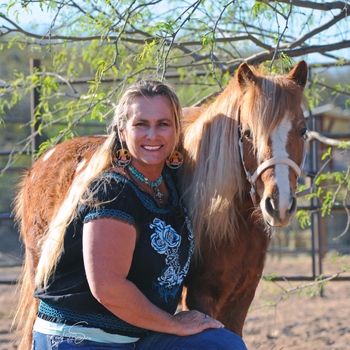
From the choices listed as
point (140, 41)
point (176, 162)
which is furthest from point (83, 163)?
point (140, 41)

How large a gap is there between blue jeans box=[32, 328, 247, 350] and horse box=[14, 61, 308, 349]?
386 millimetres

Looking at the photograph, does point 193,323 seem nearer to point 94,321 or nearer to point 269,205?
point 94,321

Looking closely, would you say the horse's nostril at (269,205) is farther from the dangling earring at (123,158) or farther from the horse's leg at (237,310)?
the horse's leg at (237,310)

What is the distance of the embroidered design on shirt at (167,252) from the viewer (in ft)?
7.21

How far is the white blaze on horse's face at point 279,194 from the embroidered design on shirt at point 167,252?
340 millimetres

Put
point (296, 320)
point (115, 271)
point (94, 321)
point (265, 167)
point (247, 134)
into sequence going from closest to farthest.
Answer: point (115, 271) → point (94, 321) → point (265, 167) → point (247, 134) → point (296, 320)

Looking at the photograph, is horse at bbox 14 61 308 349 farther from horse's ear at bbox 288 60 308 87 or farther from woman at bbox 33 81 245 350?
woman at bbox 33 81 245 350

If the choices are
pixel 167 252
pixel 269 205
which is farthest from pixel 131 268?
pixel 269 205

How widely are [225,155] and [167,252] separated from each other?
50 cm

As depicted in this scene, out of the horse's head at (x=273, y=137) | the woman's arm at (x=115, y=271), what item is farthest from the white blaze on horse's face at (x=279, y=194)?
the woman's arm at (x=115, y=271)

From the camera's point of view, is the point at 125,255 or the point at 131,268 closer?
the point at 125,255

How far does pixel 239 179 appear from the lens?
249cm

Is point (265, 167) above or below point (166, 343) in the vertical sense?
above

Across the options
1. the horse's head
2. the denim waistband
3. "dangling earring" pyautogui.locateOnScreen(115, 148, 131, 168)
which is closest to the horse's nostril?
the horse's head
